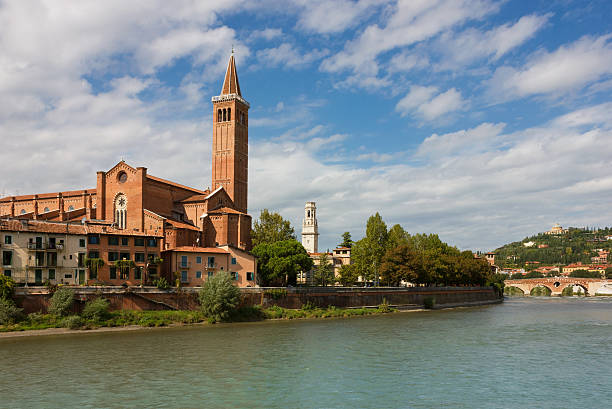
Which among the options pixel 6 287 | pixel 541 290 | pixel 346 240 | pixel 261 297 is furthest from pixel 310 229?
pixel 6 287

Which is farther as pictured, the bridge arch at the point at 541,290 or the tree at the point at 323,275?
the bridge arch at the point at 541,290

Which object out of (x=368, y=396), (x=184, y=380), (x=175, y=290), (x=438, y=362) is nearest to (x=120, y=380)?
(x=184, y=380)

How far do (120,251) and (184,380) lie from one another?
30.2 meters

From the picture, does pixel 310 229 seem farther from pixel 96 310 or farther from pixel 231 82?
pixel 96 310

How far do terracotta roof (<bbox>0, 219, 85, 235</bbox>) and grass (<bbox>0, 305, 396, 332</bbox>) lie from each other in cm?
886

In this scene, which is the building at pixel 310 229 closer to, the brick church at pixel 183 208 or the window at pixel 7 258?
the brick church at pixel 183 208

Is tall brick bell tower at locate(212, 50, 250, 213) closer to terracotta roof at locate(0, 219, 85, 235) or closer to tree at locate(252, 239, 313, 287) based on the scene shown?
tree at locate(252, 239, 313, 287)

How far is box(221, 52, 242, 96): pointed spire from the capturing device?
290 feet

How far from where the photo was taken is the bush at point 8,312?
141 feet

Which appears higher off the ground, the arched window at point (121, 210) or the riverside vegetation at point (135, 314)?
the arched window at point (121, 210)

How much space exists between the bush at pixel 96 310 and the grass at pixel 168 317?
1.29 feet

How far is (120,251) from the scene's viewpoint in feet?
181

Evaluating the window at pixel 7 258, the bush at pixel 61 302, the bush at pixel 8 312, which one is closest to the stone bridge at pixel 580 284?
the bush at pixel 61 302

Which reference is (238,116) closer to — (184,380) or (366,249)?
(366,249)
